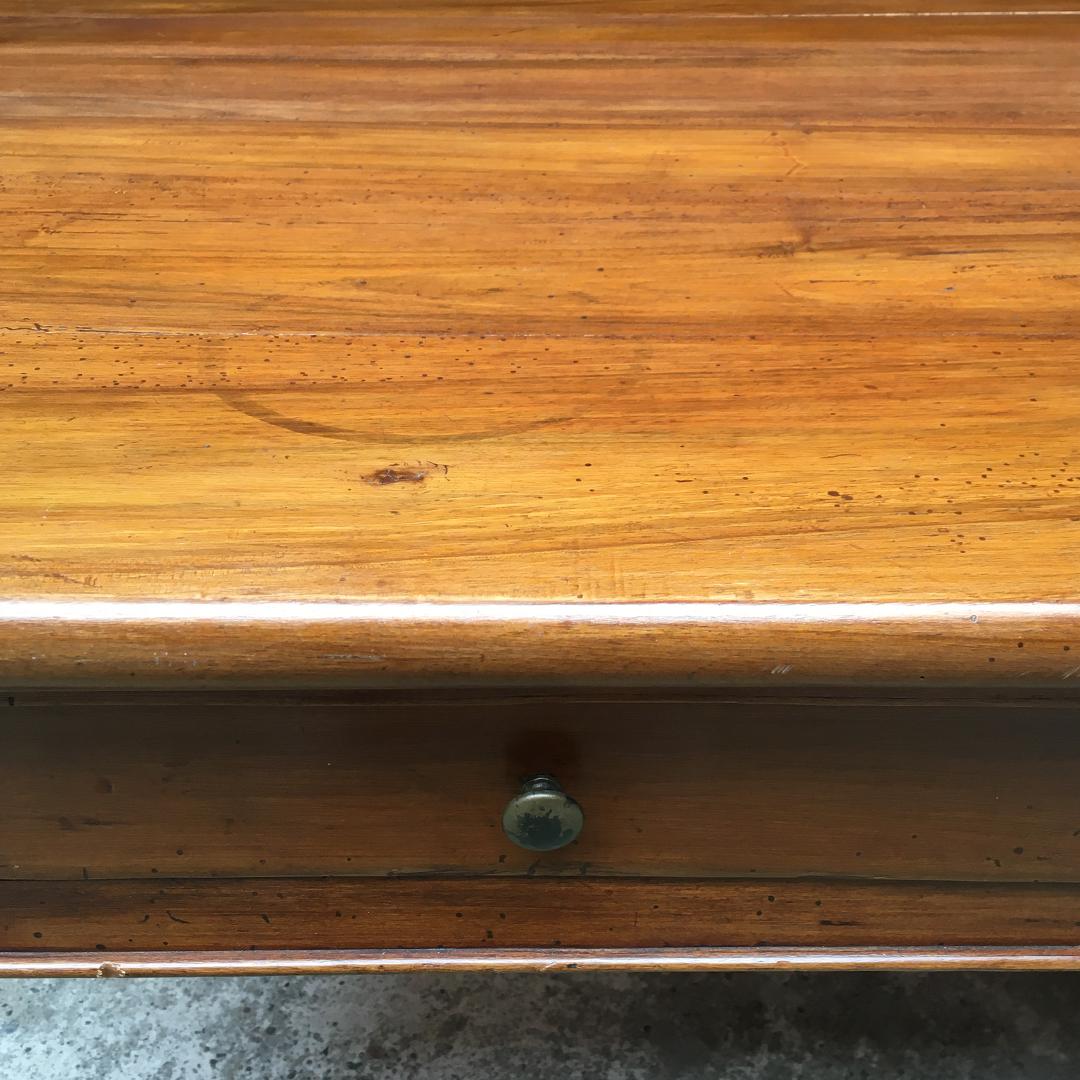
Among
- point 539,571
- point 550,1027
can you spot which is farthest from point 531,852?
point 550,1027

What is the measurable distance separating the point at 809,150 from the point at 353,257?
0.89 ft

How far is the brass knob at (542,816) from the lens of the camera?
0.39m

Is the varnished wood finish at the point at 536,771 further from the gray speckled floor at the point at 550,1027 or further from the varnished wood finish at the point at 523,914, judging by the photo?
the gray speckled floor at the point at 550,1027

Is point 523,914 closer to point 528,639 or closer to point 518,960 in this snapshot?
point 518,960

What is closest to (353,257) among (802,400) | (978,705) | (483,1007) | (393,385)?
(393,385)

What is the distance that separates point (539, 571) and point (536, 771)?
9 cm

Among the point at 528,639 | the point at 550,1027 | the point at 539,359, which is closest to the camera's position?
the point at 528,639

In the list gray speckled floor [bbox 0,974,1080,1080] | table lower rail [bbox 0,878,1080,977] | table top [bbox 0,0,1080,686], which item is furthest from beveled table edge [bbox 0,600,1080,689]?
gray speckled floor [bbox 0,974,1080,1080]

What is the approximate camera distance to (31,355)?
0.46 meters

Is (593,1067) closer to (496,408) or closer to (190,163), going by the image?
(496,408)

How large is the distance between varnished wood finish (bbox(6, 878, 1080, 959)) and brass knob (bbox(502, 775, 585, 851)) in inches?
1.6

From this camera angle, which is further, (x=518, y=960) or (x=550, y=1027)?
(x=550, y=1027)

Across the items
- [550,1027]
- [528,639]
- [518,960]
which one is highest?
[528,639]

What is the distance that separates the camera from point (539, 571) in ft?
1.18
